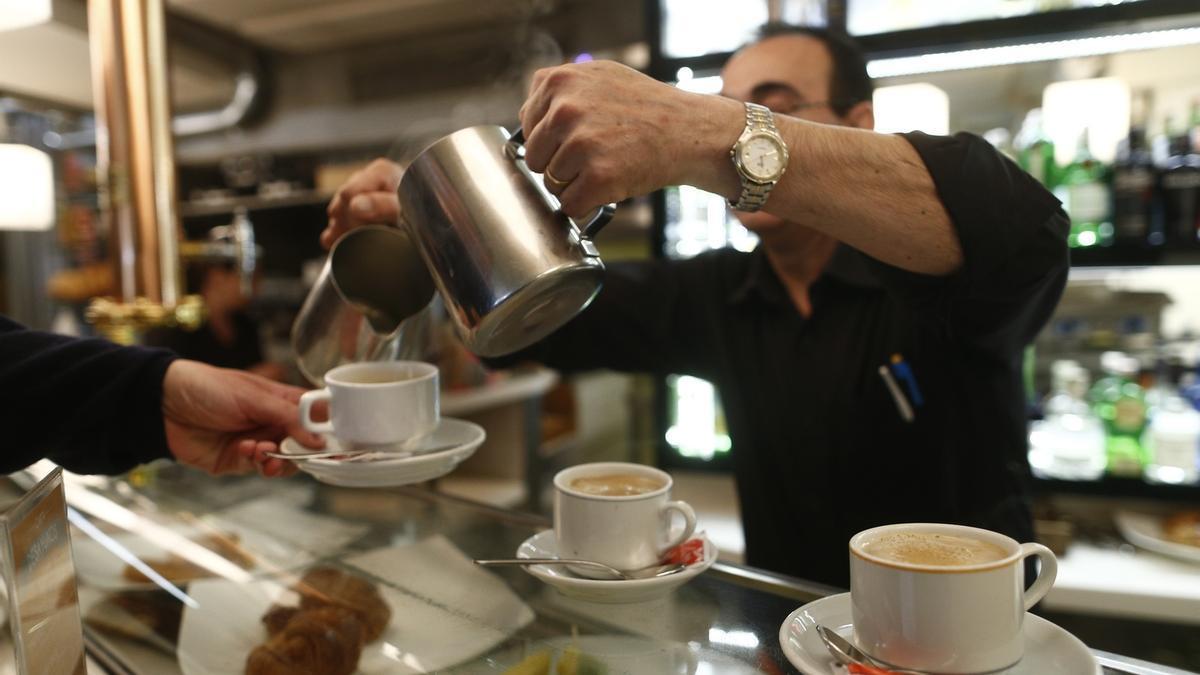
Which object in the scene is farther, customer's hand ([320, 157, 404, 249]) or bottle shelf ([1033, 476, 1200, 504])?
bottle shelf ([1033, 476, 1200, 504])

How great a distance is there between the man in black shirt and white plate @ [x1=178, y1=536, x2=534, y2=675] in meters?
0.40

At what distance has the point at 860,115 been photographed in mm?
1397

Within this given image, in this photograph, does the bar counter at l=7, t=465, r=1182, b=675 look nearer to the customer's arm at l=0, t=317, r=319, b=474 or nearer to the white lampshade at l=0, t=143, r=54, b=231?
the customer's arm at l=0, t=317, r=319, b=474

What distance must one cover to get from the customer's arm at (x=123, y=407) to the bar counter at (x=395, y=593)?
0.36ft

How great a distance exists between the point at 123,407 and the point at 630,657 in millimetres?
732

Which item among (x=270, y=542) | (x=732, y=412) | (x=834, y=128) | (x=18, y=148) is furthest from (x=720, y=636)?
(x=18, y=148)

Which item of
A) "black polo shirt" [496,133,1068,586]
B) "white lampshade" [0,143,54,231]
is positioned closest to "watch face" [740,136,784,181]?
"black polo shirt" [496,133,1068,586]

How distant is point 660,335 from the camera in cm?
161

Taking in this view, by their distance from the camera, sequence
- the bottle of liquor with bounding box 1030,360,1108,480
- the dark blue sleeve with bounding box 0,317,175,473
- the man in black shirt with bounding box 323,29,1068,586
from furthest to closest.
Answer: the bottle of liquor with bounding box 1030,360,1108,480, the dark blue sleeve with bounding box 0,317,175,473, the man in black shirt with bounding box 323,29,1068,586

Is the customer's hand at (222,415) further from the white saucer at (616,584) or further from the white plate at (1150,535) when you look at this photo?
the white plate at (1150,535)

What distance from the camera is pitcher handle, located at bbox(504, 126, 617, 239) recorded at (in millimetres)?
738

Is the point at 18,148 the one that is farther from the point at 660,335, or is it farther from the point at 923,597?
the point at 923,597

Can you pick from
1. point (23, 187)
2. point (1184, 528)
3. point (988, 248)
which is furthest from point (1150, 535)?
point (23, 187)

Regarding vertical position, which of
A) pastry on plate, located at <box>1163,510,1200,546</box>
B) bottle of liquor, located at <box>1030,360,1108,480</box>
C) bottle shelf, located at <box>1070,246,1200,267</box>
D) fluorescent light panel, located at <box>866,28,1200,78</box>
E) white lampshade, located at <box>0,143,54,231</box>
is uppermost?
fluorescent light panel, located at <box>866,28,1200,78</box>
